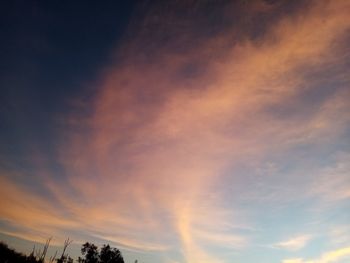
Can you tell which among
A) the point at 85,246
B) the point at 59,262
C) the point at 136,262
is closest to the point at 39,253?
the point at 59,262

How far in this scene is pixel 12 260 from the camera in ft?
247

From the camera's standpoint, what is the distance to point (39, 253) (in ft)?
350

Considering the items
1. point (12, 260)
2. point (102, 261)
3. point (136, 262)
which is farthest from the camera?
point (136, 262)

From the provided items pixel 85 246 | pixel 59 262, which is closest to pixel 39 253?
pixel 59 262

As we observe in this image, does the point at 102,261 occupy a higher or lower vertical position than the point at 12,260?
higher

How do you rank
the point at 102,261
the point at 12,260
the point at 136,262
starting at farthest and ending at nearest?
the point at 136,262
the point at 102,261
the point at 12,260

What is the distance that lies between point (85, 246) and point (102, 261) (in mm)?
6476

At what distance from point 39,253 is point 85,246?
16627 mm

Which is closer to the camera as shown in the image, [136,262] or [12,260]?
[12,260]

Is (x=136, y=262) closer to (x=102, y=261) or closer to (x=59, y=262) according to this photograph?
(x=102, y=261)

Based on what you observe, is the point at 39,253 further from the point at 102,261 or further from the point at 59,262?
the point at 102,261

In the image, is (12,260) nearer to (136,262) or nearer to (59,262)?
(59,262)

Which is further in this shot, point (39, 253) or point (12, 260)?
point (39, 253)

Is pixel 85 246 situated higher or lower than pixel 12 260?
higher
